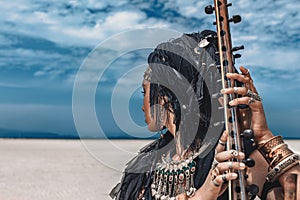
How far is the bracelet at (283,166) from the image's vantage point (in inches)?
79.3

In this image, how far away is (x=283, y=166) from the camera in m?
2.02

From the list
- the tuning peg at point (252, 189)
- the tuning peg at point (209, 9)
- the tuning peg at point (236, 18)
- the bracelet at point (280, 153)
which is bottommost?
the tuning peg at point (252, 189)

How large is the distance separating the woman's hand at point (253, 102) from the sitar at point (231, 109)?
24 mm

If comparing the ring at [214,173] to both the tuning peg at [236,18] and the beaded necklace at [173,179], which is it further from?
the tuning peg at [236,18]

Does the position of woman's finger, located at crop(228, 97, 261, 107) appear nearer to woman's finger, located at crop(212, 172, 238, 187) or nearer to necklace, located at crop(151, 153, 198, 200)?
woman's finger, located at crop(212, 172, 238, 187)

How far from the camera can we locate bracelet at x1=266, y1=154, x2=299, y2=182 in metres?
2.01

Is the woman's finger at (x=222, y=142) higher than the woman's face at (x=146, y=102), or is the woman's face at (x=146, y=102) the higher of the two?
the woman's face at (x=146, y=102)

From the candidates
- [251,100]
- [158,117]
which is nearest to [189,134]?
[158,117]

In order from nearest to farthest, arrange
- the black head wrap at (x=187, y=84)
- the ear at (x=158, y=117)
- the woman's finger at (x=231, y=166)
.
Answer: the woman's finger at (x=231, y=166) < the black head wrap at (x=187, y=84) < the ear at (x=158, y=117)

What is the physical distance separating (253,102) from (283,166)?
0.94 ft

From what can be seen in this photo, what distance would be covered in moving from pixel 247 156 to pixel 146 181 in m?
0.69

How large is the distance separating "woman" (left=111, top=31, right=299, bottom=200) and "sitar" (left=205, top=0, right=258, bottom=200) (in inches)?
3.1

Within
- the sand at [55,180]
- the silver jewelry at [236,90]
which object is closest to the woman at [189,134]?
the silver jewelry at [236,90]

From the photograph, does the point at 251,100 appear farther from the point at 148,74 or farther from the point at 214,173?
the point at 148,74
